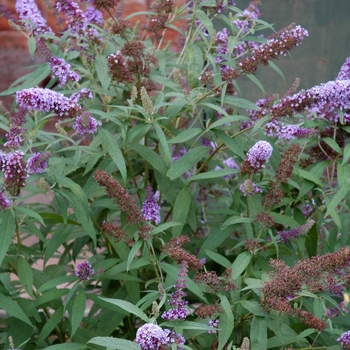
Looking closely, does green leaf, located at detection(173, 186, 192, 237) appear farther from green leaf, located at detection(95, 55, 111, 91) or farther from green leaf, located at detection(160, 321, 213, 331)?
green leaf, located at detection(160, 321, 213, 331)

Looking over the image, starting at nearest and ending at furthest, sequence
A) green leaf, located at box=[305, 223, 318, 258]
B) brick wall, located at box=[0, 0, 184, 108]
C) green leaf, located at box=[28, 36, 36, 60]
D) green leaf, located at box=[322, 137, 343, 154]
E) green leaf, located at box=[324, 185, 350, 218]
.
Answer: green leaf, located at box=[324, 185, 350, 218] < green leaf, located at box=[322, 137, 343, 154] < green leaf, located at box=[305, 223, 318, 258] < green leaf, located at box=[28, 36, 36, 60] < brick wall, located at box=[0, 0, 184, 108]

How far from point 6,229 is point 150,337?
579 millimetres

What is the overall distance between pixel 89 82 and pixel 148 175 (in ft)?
1.16

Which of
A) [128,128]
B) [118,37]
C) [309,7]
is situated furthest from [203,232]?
[309,7]

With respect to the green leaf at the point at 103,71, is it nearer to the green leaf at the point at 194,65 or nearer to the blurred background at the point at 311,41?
the green leaf at the point at 194,65

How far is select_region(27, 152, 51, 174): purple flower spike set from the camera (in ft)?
5.79

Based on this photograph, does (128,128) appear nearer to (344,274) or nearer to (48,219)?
(48,219)

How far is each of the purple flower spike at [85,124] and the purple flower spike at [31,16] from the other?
24.8 inches

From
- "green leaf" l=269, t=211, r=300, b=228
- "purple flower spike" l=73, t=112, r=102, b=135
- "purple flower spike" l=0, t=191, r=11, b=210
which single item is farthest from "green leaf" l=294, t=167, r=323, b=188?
"purple flower spike" l=0, t=191, r=11, b=210

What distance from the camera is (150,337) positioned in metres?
1.27

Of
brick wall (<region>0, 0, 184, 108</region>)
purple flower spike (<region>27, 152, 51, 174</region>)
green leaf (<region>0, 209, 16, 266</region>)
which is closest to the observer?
green leaf (<region>0, 209, 16, 266</region>)

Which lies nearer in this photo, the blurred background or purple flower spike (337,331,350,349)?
purple flower spike (337,331,350,349)

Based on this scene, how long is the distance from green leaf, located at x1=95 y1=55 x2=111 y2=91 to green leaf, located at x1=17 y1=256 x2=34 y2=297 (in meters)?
0.55

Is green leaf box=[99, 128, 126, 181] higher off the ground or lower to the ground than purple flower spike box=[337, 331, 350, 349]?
higher
